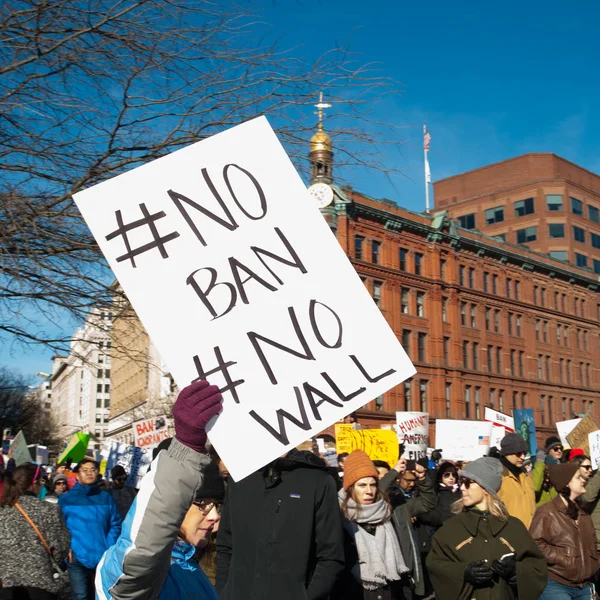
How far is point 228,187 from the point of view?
303 cm

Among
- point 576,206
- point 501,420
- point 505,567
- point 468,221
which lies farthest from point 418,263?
point 505,567

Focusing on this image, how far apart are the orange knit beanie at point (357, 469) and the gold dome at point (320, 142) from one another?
7.49 ft

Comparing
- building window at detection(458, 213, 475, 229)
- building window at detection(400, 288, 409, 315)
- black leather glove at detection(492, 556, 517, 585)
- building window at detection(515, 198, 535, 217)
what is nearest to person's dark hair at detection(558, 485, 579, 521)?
Answer: black leather glove at detection(492, 556, 517, 585)

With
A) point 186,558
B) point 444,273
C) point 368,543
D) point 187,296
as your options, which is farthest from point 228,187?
point 444,273

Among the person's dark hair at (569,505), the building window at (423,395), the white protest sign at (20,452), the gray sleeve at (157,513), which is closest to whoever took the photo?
the gray sleeve at (157,513)

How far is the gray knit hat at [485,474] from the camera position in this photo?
16.3 feet

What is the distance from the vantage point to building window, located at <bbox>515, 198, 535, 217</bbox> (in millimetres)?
73375

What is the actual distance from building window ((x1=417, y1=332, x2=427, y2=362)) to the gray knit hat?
44560mm

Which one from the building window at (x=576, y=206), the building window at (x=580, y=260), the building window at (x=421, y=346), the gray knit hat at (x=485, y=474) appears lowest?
the gray knit hat at (x=485, y=474)

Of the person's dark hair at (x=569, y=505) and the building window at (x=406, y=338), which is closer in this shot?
the person's dark hair at (x=569, y=505)

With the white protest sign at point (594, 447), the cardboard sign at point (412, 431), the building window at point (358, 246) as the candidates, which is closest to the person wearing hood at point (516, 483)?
the white protest sign at point (594, 447)

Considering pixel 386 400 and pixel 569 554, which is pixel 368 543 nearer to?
pixel 569 554

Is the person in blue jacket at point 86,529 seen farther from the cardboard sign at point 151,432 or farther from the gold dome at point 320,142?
→ the cardboard sign at point 151,432

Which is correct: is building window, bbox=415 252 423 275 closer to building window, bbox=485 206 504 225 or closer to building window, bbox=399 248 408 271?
building window, bbox=399 248 408 271
